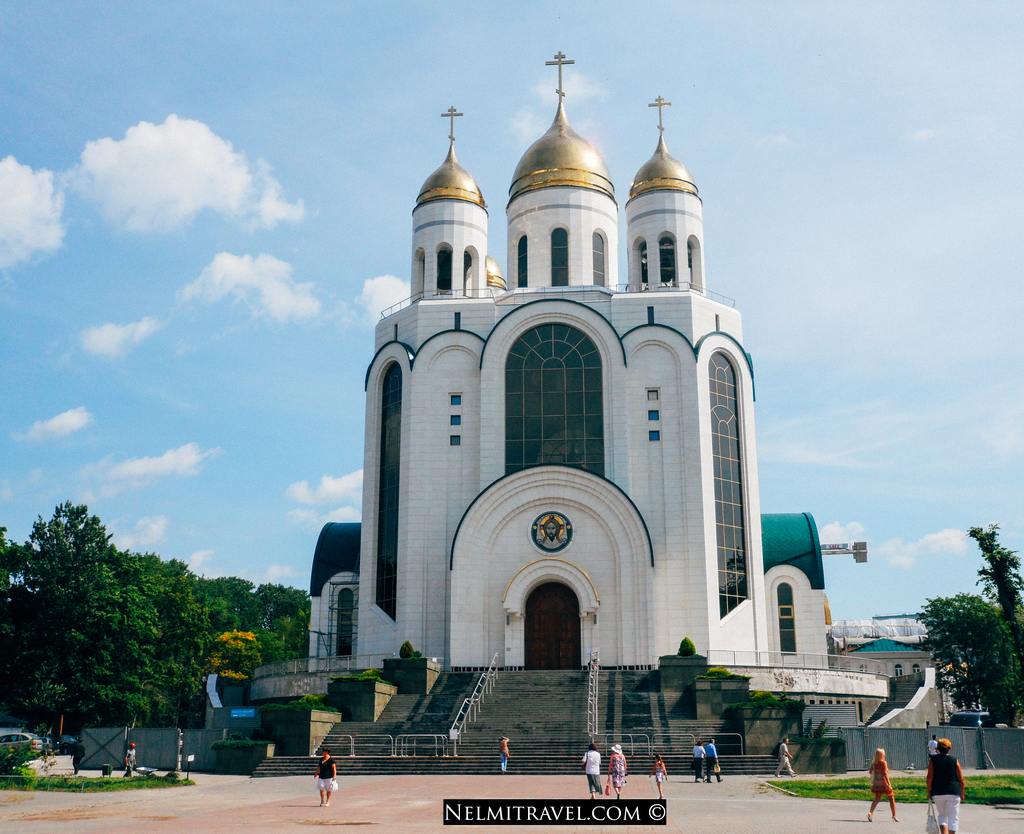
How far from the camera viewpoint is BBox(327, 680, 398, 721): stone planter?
32375 millimetres

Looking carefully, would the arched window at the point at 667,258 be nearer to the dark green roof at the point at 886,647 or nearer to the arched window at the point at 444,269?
the arched window at the point at 444,269

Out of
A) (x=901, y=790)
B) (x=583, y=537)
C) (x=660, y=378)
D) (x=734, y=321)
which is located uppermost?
(x=734, y=321)

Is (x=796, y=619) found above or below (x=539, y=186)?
below

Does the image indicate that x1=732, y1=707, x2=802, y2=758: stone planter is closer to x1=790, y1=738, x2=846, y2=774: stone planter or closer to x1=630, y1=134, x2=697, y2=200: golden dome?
x1=790, y1=738, x2=846, y2=774: stone planter

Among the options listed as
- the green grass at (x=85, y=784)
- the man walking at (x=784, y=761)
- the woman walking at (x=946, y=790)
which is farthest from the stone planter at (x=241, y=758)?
the woman walking at (x=946, y=790)

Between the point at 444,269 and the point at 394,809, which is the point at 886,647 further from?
the point at 394,809

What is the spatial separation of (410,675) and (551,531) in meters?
7.79

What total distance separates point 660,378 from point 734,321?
14.6ft

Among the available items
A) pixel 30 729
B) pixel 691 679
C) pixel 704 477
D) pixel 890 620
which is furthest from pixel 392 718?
pixel 890 620

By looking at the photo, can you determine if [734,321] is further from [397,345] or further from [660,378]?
[397,345]

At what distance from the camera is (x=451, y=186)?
1807 inches

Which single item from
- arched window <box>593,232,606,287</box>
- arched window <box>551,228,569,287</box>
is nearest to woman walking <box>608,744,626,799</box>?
arched window <box>551,228,569,287</box>

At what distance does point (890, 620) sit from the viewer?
12112cm

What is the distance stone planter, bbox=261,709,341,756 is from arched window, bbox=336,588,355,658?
584 inches
